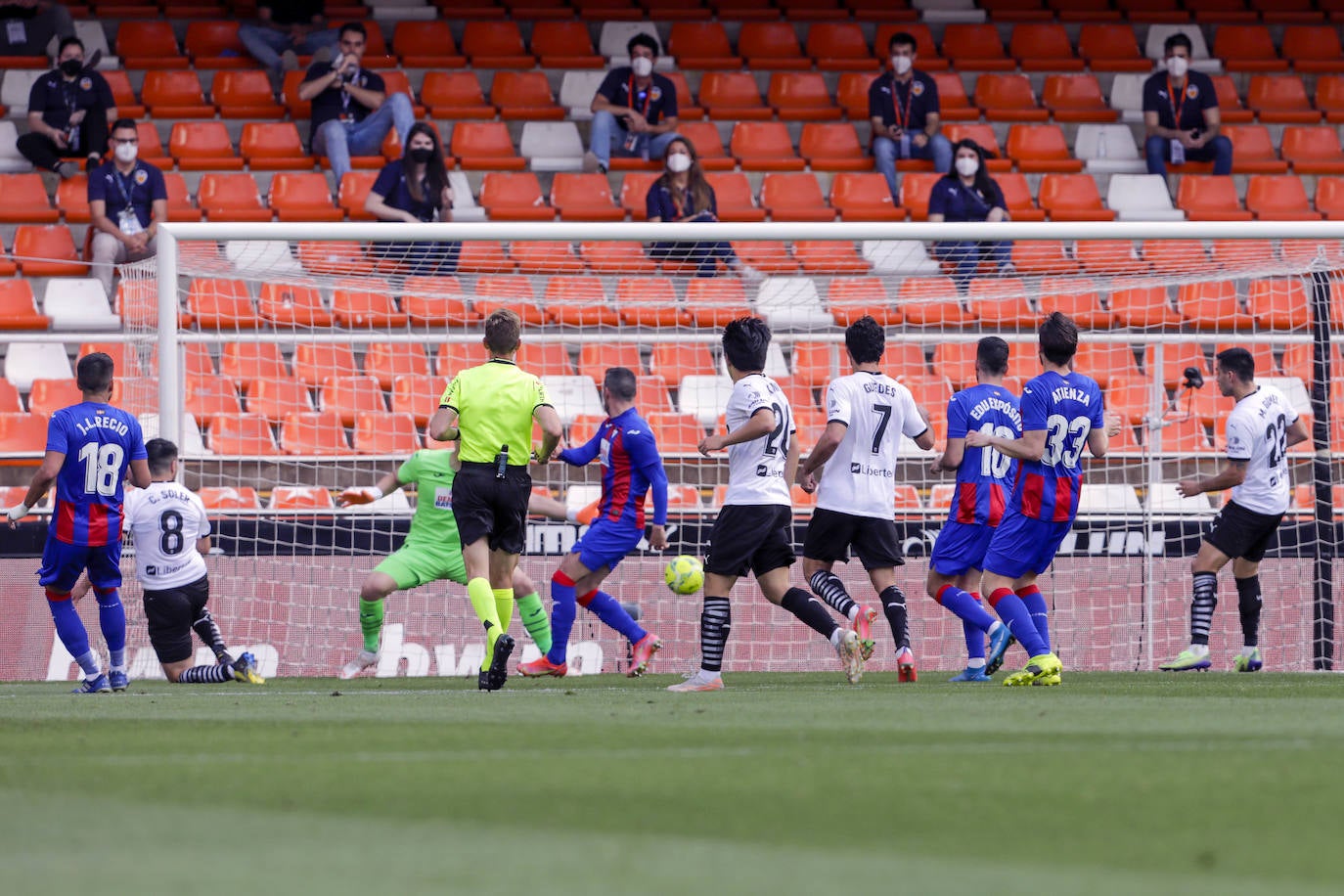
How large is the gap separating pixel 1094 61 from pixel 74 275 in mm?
10839

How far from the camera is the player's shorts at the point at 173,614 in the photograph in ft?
33.6

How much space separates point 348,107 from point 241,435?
18.1 ft

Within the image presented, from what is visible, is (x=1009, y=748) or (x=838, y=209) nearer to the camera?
(x=1009, y=748)

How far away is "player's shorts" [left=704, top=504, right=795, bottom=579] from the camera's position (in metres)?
8.43

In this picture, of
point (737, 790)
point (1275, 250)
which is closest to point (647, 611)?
point (1275, 250)

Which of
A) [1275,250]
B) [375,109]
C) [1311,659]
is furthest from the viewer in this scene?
[375,109]

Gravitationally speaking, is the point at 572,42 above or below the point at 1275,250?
above

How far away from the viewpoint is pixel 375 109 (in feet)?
54.6

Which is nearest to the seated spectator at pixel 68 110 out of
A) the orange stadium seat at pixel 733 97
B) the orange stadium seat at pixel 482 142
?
the orange stadium seat at pixel 482 142

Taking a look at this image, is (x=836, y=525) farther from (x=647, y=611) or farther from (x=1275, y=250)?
(x=1275, y=250)

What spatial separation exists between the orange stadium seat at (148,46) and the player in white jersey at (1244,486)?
1176 cm

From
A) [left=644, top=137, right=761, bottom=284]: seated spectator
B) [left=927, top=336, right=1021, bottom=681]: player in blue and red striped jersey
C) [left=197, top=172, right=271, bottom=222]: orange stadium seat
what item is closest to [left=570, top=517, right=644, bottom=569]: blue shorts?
[left=927, top=336, right=1021, bottom=681]: player in blue and red striped jersey

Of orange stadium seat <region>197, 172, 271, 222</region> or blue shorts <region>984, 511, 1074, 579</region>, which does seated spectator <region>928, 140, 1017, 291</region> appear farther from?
blue shorts <region>984, 511, 1074, 579</region>

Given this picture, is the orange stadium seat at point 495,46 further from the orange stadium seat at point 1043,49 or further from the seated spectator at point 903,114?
the orange stadium seat at point 1043,49
